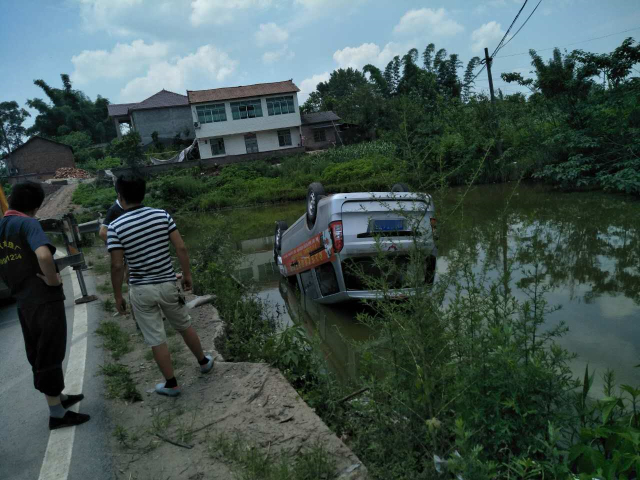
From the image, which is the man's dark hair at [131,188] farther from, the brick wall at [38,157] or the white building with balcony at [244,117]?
the brick wall at [38,157]

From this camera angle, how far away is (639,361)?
14.8 ft

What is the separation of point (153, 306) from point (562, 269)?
6.83 meters

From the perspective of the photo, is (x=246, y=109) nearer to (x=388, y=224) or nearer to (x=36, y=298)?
(x=388, y=224)

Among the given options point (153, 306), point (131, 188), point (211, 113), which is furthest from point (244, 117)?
point (153, 306)

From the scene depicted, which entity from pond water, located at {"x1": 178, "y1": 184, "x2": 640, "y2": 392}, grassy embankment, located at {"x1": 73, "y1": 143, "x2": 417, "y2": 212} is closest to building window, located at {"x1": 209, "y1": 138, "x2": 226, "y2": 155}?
grassy embankment, located at {"x1": 73, "y1": 143, "x2": 417, "y2": 212}

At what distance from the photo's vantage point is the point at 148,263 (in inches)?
143

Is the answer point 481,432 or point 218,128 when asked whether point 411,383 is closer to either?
point 481,432

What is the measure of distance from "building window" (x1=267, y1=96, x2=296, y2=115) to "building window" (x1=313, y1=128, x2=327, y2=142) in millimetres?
3639

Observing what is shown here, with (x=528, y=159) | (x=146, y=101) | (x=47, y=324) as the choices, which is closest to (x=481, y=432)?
(x=47, y=324)

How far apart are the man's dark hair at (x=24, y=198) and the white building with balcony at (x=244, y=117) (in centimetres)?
3643

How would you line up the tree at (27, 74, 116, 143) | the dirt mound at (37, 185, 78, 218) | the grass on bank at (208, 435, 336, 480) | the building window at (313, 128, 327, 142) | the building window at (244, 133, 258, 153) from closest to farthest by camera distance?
the grass on bank at (208, 435, 336, 480), the dirt mound at (37, 185, 78, 218), the building window at (244, 133, 258, 153), the building window at (313, 128, 327, 142), the tree at (27, 74, 116, 143)

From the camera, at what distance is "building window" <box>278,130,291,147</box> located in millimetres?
42469

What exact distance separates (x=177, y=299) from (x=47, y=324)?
95cm

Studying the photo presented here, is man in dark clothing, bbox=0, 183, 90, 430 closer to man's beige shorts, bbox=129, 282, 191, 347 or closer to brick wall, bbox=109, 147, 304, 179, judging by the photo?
man's beige shorts, bbox=129, 282, 191, 347
